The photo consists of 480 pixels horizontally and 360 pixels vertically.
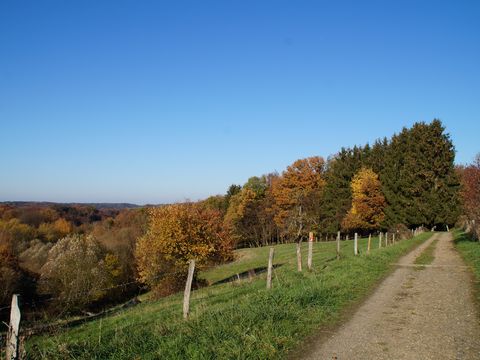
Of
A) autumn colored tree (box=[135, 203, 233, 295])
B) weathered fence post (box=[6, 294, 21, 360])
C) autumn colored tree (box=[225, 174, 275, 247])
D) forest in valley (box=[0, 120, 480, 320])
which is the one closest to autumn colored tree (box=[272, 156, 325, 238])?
forest in valley (box=[0, 120, 480, 320])

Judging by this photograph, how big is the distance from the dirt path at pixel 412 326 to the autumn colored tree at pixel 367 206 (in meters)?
41.8

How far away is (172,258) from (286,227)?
33.1m

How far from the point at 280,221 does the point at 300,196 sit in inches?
241

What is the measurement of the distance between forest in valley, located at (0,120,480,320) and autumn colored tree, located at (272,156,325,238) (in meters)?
0.18

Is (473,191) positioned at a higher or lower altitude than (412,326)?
higher

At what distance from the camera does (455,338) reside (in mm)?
7926

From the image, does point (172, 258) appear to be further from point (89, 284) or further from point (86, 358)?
point (86, 358)

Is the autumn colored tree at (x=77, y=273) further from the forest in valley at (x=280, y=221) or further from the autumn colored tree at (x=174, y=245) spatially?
the autumn colored tree at (x=174, y=245)

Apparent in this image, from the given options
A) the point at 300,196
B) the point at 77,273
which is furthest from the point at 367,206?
the point at 77,273

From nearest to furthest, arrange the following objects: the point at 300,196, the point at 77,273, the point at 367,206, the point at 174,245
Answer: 1. the point at 174,245
2. the point at 77,273
3. the point at 367,206
4. the point at 300,196

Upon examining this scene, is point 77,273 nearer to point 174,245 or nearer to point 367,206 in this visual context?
point 174,245

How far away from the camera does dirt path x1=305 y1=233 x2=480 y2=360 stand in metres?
7.24

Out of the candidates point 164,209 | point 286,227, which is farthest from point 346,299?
point 286,227

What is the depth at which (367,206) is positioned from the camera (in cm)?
5534
